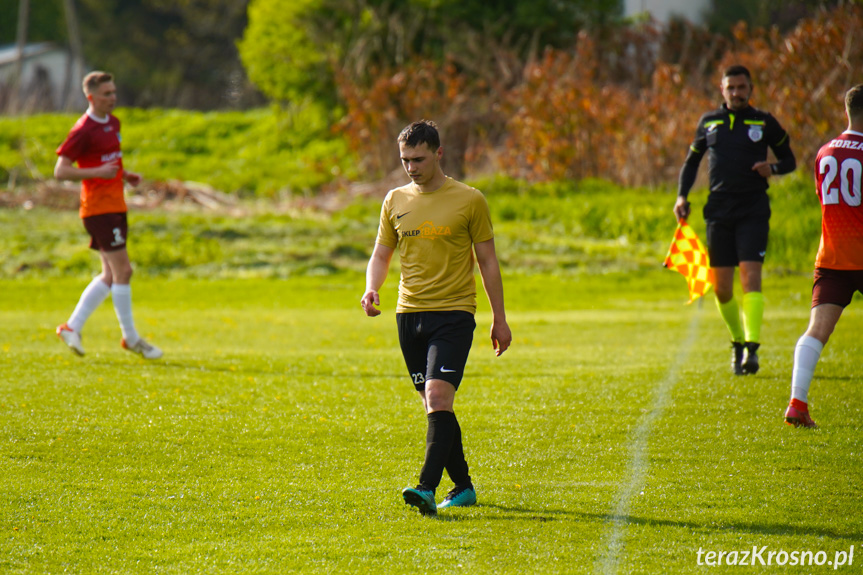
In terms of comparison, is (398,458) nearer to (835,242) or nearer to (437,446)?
(437,446)

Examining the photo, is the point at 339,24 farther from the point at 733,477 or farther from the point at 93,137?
the point at 733,477

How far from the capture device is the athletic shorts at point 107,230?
889 cm

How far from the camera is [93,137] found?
883 centimetres

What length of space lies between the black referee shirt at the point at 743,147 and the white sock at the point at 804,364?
7.68 feet

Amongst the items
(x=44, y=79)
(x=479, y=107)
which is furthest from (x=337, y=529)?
(x=44, y=79)

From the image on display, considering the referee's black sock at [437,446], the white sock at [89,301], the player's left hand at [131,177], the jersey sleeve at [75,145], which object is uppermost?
the jersey sleeve at [75,145]

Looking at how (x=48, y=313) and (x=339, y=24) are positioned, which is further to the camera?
(x=339, y=24)

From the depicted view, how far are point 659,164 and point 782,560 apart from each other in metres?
17.6

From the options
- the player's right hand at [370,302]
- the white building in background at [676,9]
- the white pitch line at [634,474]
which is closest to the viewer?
the white pitch line at [634,474]

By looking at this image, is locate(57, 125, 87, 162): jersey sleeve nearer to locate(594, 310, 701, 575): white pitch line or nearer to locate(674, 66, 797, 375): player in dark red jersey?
locate(674, 66, 797, 375): player in dark red jersey

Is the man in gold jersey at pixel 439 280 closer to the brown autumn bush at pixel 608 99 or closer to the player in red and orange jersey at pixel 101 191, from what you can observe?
the player in red and orange jersey at pixel 101 191

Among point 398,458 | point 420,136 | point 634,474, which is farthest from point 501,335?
point 398,458

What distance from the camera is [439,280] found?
16.0 feet

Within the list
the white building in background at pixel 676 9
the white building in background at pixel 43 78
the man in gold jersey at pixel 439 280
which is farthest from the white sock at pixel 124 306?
the white building in background at pixel 43 78
